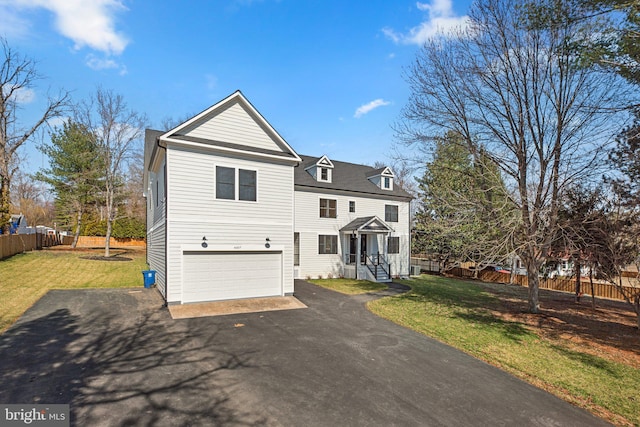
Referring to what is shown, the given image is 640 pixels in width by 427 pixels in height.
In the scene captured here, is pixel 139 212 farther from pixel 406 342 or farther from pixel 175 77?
pixel 406 342

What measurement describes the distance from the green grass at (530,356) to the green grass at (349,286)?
2777 millimetres

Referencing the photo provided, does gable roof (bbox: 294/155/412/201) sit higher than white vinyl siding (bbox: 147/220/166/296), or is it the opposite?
gable roof (bbox: 294/155/412/201)

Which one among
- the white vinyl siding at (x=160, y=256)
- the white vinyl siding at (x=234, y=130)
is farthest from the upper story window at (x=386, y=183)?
the white vinyl siding at (x=160, y=256)

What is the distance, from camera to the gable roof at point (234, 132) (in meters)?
11.5

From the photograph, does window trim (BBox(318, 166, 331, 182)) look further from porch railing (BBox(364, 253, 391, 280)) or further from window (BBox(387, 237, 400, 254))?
window (BBox(387, 237, 400, 254))

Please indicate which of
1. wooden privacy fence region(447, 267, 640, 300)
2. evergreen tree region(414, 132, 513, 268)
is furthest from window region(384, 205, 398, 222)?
wooden privacy fence region(447, 267, 640, 300)

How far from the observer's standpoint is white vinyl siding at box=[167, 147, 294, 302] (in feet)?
35.9

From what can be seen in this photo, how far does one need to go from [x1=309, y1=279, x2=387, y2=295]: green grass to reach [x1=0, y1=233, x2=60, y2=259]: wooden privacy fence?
18.8 meters

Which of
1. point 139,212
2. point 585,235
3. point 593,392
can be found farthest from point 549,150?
point 139,212

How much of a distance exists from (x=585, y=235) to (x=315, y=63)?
1323 centimetres

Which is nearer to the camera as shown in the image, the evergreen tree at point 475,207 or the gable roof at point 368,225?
the evergreen tree at point 475,207

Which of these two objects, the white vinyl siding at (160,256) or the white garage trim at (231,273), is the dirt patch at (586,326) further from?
the white vinyl siding at (160,256)

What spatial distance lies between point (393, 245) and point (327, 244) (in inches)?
211

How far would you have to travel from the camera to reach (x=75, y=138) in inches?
1145
